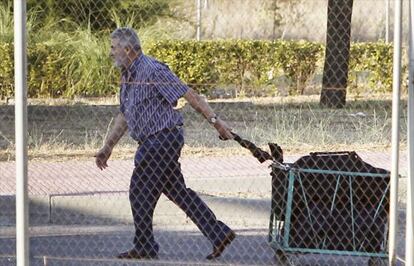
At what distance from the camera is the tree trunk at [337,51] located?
1462cm

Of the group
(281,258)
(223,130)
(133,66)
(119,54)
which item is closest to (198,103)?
(223,130)

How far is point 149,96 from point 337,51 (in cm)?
795

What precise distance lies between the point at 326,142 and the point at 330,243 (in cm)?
497

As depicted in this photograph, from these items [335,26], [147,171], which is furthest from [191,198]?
[335,26]

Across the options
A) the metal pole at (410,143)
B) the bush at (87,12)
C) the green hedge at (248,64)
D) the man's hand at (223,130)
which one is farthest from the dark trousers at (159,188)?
the bush at (87,12)

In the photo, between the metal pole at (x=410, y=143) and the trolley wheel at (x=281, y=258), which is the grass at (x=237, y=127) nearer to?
the trolley wheel at (x=281, y=258)

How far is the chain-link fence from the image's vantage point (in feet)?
24.2

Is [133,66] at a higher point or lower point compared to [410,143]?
higher

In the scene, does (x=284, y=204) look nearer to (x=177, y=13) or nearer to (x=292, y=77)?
(x=292, y=77)

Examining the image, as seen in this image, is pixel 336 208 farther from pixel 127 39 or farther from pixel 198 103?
pixel 127 39

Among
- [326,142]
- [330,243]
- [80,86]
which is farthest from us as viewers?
[80,86]

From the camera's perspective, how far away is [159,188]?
25.4 ft

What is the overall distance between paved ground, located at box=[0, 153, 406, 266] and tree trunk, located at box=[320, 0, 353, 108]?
333cm

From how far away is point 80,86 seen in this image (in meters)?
16.5
